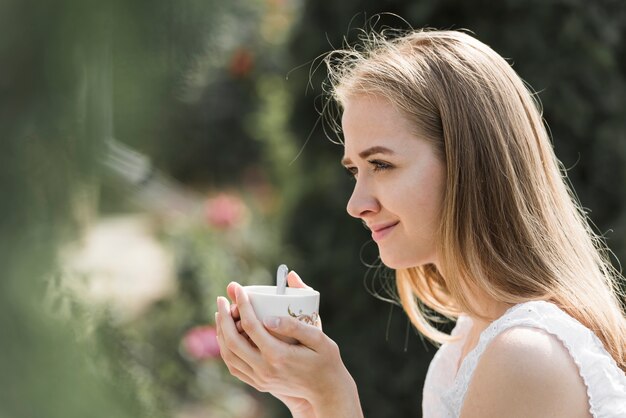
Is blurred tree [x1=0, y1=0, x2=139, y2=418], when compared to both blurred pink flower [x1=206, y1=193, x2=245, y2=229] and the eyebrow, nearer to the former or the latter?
the eyebrow

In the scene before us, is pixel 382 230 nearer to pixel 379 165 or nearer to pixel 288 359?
pixel 379 165

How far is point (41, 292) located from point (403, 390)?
1.58 m

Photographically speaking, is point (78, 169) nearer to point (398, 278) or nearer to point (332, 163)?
point (398, 278)

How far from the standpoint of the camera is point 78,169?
1.60m

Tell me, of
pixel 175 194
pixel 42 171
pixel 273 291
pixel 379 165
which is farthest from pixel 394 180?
pixel 175 194

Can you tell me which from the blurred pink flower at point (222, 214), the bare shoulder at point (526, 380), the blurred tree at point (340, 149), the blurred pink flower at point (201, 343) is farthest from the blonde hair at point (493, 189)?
the blurred pink flower at point (222, 214)

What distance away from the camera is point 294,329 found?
130 centimetres

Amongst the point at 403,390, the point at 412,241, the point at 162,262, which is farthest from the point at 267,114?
the point at 412,241

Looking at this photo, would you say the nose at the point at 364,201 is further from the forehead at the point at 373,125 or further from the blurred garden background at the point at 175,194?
the blurred garden background at the point at 175,194

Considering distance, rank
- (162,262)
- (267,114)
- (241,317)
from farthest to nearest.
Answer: (267,114) < (162,262) < (241,317)

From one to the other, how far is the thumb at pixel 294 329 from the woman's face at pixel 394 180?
0.23 meters

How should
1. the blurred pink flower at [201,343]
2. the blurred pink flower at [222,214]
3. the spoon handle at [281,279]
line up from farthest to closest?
the blurred pink flower at [222,214]
the blurred pink flower at [201,343]
the spoon handle at [281,279]

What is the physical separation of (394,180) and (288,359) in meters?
0.34

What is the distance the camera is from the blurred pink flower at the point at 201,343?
10.8 feet
